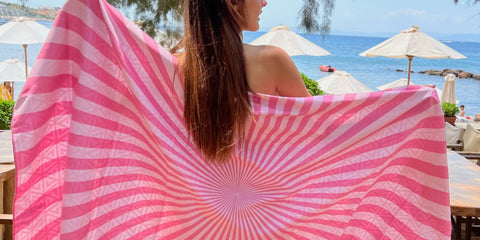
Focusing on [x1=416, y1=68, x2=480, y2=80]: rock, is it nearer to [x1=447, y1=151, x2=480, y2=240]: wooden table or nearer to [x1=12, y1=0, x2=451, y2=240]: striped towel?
[x1=447, y1=151, x2=480, y2=240]: wooden table

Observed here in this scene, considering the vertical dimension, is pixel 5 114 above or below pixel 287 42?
below

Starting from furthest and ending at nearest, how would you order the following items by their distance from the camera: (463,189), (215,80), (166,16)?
1. (166,16)
2. (463,189)
3. (215,80)

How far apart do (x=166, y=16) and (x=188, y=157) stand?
11.2ft

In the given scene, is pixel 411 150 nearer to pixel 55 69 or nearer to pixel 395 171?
pixel 395 171

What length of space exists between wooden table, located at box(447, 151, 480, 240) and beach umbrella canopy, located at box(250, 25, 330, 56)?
5775 mm

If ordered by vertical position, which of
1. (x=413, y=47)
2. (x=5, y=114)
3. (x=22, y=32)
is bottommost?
(x=5, y=114)

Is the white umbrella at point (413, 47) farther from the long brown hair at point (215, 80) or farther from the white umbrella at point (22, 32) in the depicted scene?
the long brown hair at point (215, 80)

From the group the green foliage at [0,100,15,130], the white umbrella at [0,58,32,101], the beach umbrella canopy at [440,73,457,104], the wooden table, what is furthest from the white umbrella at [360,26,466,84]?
the white umbrella at [0,58,32,101]

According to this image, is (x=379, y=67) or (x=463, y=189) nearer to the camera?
(x=463, y=189)

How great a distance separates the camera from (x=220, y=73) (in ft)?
5.24

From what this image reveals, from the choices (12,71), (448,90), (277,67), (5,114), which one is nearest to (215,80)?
(277,67)

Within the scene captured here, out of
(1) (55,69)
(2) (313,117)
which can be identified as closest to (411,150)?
(2) (313,117)

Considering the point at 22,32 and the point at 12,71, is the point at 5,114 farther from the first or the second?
the point at 12,71

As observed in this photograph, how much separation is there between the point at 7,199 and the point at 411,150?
2377mm
